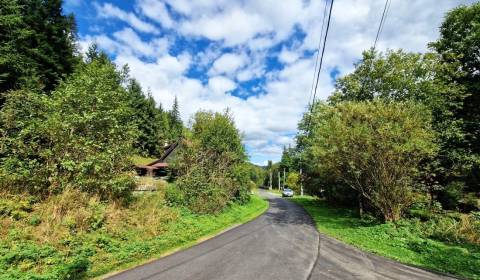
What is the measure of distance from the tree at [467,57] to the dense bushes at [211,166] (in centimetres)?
1650

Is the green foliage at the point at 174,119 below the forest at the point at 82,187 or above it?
above

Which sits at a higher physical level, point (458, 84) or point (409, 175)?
point (458, 84)

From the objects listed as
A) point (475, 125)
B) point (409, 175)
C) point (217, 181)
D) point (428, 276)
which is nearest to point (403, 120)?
point (409, 175)

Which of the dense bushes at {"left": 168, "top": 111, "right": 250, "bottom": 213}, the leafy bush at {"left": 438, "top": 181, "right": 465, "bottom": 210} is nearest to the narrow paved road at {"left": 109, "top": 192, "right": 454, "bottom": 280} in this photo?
the dense bushes at {"left": 168, "top": 111, "right": 250, "bottom": 213}

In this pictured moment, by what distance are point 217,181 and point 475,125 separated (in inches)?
737

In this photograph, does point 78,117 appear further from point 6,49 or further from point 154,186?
point 6,49

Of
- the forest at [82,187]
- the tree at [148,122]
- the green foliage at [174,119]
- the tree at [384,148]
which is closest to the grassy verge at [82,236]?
the forest at [82,187]

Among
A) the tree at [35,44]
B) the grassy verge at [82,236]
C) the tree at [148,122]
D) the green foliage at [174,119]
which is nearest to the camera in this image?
the grassy verge at [82,236]

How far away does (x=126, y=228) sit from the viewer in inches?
403

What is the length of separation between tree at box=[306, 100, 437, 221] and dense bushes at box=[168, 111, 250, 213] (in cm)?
759

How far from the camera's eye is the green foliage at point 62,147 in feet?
34.1

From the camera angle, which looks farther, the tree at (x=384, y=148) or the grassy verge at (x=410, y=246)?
the tree at (x=384, y=148)

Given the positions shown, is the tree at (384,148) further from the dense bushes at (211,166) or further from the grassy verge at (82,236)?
the grassy verge at (82,236)

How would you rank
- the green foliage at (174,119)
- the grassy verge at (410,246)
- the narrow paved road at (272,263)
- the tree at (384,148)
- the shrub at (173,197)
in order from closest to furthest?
the narrow paved road at (272,263) → the grassy verge at (410,246) → the tree at (384,148) → the shrub at (173,197) → the green foliage at (174,119)
